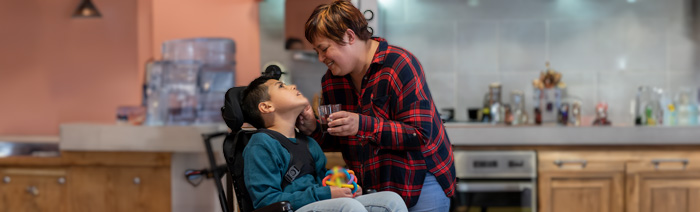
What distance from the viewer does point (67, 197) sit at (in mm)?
3611

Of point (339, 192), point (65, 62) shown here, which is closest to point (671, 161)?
point (339, 192)

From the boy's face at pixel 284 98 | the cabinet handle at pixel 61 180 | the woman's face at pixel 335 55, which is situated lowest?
the cabinet handle at pixel 61 180

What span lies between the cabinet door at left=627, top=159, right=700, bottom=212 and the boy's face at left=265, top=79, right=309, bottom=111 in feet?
6.99

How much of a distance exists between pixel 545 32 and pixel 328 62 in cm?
263

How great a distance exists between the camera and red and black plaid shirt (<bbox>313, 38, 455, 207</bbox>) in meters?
1.73

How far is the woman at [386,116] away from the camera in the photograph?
173cm

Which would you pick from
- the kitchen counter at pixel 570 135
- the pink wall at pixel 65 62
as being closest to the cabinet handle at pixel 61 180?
the pink wall at pixel 65 62

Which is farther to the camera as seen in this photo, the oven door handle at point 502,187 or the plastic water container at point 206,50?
the plastic water container at point 206,50

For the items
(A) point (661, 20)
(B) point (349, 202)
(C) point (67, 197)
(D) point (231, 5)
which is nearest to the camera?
(B) point (349, 202)

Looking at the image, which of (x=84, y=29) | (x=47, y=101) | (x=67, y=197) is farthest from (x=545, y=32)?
(x=47, y=101)

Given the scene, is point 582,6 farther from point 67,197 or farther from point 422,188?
point 67,197

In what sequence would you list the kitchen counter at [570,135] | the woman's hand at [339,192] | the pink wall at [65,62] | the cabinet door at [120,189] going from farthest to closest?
the pink wall at [65,62], the cabinet door at [120,189], the kitchen counter at [570,135], the woman's hand at [339,192]

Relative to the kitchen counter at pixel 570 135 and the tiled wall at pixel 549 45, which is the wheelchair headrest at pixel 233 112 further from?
the tiled wall at pixel 549 45

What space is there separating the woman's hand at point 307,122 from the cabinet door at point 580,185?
5.79ft
